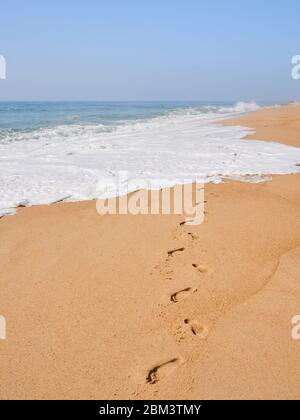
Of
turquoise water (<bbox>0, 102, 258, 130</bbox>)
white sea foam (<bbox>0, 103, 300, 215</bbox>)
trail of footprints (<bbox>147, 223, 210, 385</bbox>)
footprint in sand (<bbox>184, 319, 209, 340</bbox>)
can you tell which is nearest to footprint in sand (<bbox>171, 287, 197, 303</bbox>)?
trail of footprints (<bbox>147, 223, 210, 385</bbox>)

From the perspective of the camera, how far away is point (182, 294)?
102 inches

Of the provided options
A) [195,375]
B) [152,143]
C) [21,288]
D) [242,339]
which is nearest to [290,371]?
[242,339]

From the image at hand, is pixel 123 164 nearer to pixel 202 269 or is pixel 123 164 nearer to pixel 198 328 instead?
pixel 202 269

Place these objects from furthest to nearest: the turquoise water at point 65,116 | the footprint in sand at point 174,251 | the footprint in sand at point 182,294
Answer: the turquoise water at point 65,116, the footprint in sand at point 174,251, the footprint in sand at point 182,294

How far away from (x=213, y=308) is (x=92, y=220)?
1857mm

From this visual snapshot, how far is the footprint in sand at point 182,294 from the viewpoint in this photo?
8.34ft

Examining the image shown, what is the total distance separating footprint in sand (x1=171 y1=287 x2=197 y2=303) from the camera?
2541mm

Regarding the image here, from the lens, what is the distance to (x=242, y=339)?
2.13 metres

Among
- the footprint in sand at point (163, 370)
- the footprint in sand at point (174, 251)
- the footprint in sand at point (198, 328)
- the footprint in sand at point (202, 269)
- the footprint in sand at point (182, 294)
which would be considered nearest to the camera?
the footprint in sand at point (163, 370)

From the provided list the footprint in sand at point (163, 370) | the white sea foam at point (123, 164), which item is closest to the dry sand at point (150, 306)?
the footprint in sand at point (163, 370)

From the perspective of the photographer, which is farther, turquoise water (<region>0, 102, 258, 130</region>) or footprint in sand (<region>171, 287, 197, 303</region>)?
turquoise water (<region>0, 102, 258, 130</region>)

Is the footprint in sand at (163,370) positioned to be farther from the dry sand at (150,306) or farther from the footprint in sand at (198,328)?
the footprint in sand at (198,328)

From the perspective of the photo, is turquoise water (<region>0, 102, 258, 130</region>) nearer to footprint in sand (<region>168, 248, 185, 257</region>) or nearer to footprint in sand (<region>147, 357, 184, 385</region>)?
footprint in sand (<region>168, 248, 185, 257</region>)
